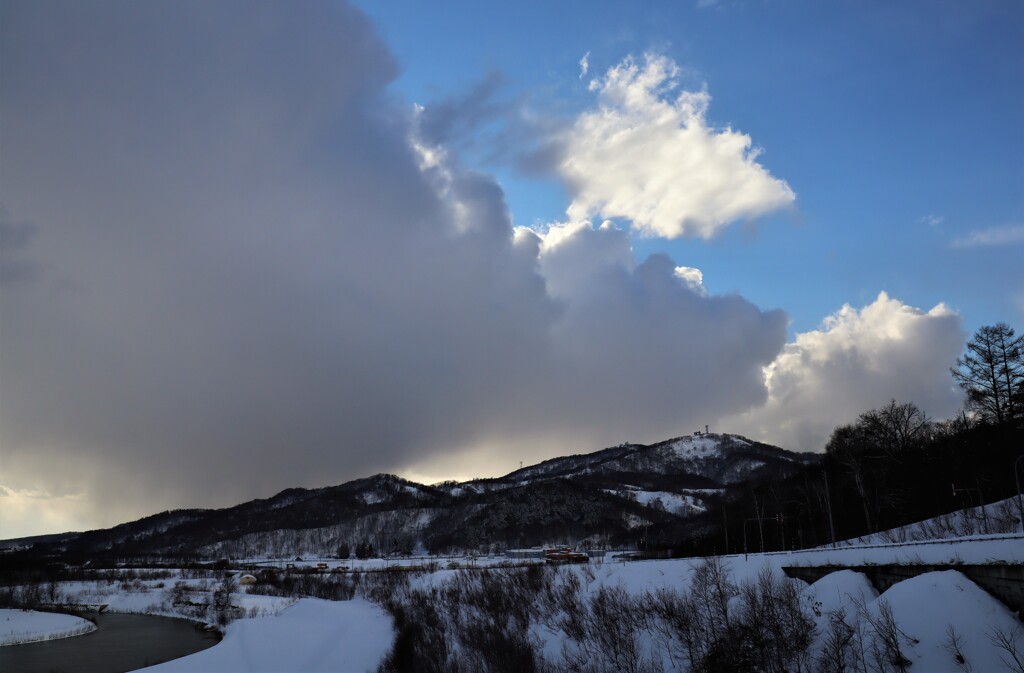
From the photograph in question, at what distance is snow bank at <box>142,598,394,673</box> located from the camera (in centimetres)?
6088

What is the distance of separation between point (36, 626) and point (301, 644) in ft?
159

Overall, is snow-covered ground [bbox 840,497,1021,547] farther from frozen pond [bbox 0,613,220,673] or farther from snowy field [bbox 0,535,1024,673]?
frozen pond [bbox 0,613,220,673]

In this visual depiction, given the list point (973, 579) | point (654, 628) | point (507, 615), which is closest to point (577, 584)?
point (507, 615)

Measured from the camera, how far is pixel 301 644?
6956cm

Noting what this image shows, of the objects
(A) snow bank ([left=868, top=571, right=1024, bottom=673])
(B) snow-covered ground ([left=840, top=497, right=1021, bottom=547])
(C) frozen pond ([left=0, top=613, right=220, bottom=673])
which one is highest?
(B) snow-covered ground ([left=840, top=497, right=1021, bottom=547])

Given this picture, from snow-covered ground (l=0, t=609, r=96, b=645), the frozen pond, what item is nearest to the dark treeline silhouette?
the frozen pond

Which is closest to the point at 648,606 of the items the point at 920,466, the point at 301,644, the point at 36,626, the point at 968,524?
the point at 968,524

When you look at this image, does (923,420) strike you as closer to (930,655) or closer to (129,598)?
(930,655)

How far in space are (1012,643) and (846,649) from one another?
7.97 meters

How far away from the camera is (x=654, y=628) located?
162 ft

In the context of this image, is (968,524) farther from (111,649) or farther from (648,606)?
(111,649)

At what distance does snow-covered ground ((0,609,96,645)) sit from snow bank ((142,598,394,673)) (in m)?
20.7

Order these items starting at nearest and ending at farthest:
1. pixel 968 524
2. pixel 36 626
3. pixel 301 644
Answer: pixel 968 524 → pixel 301 644 → pixel 36 626

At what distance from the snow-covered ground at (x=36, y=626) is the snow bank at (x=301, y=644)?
67.9ft
